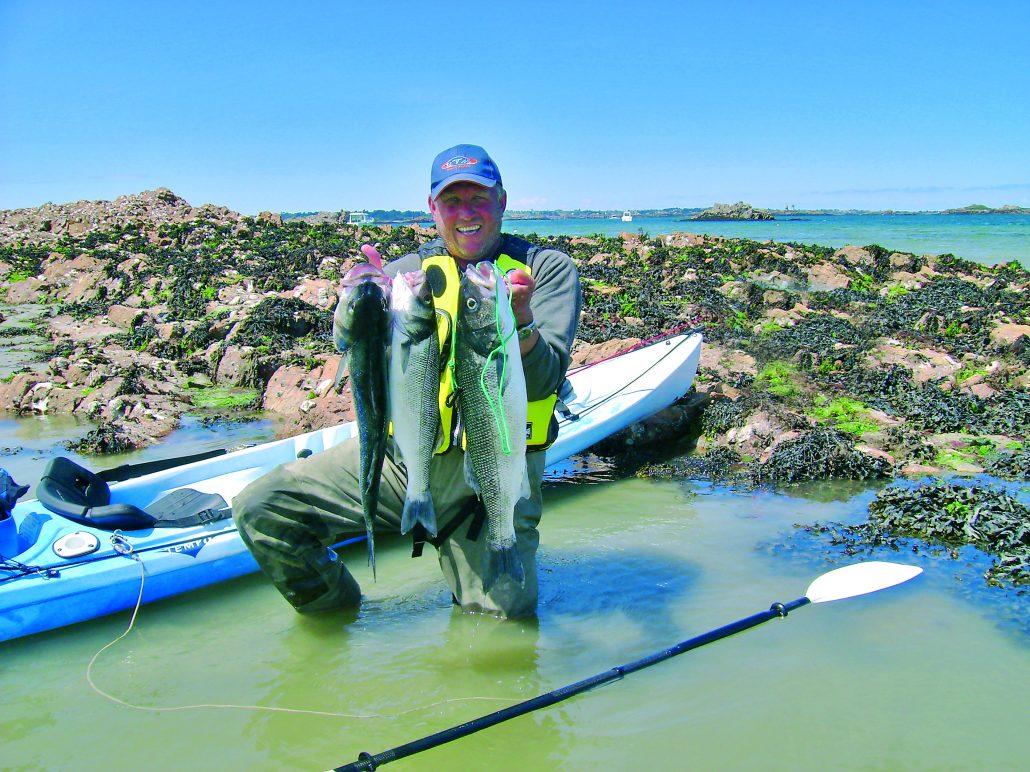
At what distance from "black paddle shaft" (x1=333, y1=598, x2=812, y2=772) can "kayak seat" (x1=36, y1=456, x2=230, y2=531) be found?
9.63ft

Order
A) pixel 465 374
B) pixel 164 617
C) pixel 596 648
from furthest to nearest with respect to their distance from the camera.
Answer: pixel 164 617, pixel 596 648, pixel 465 374

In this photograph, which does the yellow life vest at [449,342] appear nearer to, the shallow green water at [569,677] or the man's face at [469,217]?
the man's face at [469,217]

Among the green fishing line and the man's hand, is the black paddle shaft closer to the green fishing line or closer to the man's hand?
the green fishing line

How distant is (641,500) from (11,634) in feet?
16.9

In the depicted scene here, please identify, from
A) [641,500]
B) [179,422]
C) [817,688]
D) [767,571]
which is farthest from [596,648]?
[179,422]

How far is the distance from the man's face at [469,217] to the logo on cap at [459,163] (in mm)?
86

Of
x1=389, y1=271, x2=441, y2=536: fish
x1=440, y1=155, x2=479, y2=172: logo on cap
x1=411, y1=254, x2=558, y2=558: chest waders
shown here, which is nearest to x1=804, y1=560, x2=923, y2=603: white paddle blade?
x1=411, y1=254, x2=558, y2=558: chest waders

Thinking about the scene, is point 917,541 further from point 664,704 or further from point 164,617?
point 164,617

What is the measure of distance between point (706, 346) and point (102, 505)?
29.2 feet

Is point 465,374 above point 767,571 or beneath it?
above

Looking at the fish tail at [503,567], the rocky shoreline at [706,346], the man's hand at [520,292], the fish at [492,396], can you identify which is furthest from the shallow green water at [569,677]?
the rocky shoreline at [706,346]

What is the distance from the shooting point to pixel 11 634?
481 centimetres

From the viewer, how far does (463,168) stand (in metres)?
3.94

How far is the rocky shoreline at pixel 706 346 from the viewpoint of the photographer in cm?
845
